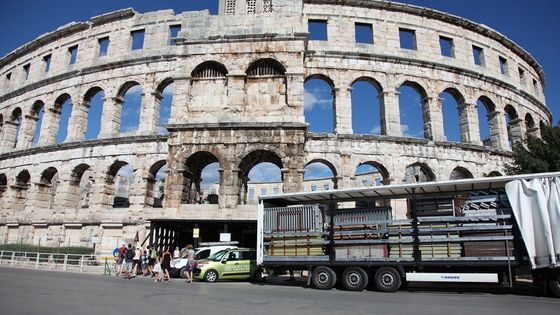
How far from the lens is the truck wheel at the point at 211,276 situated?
13695 millimetres

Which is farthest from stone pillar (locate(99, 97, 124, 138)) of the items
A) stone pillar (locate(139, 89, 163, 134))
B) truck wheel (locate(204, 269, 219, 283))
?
truck wheel (locate(204, 269, 219, 283))

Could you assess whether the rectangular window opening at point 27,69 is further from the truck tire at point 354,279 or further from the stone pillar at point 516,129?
the stone pillar at point 516,129

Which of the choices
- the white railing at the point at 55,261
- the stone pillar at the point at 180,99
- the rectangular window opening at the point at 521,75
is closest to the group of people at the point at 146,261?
the white railing at the point at 55,261

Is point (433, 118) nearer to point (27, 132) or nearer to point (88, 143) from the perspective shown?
point (88, 143)

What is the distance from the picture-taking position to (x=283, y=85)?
63.0 feet

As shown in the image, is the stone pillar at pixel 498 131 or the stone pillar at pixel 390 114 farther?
the stone pillar at pixel 498 131

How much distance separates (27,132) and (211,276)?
2356 centimetres

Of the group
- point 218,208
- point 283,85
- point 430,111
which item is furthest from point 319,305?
point 430,111

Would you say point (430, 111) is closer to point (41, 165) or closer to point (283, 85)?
point (283, 85)

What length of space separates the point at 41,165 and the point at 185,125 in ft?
46.7

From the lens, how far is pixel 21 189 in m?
27.3

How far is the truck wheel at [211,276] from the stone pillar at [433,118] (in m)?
16.2

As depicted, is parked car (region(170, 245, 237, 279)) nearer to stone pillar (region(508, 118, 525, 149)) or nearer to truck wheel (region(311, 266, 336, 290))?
truck wheel (region(311, 266, 336, 290))

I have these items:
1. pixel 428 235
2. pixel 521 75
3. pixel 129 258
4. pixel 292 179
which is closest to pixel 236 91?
pixel 292 179
